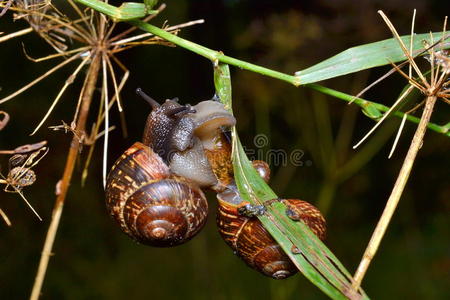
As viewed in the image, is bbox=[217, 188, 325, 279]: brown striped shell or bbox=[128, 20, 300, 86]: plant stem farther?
bbox=[217, 188, 325, 279]: brown striped shell

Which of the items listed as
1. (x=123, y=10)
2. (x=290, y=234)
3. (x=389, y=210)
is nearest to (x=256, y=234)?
(x=290, y=234)

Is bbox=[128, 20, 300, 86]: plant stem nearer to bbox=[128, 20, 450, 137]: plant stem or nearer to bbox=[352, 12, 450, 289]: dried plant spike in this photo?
bbox=[128, 20, 450, 137]: plant stem

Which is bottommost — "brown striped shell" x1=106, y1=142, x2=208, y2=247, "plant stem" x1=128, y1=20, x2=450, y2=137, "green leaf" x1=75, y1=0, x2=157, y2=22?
"brown striped shell" x1=106, y1=142, x2=208, y2=247

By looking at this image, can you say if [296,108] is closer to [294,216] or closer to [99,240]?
[99,240]

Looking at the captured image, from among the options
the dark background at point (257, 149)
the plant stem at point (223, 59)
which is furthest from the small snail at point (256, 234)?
the dark background at point (257, 149)

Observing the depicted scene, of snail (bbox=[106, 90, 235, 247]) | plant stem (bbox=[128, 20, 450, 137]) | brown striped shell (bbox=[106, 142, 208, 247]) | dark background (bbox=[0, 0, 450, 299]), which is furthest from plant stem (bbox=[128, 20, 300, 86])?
dark background (bbox=[0, 0, 450, 299])
